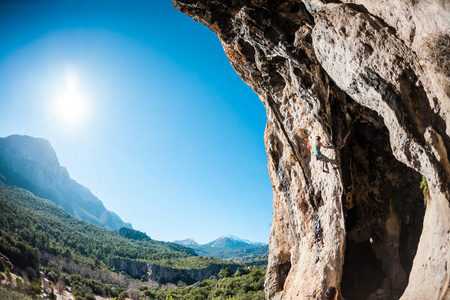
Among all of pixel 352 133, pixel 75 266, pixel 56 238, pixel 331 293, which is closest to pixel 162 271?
pixel 75 266

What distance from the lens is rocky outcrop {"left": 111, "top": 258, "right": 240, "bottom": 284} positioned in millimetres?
69938

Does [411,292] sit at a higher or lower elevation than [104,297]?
higher

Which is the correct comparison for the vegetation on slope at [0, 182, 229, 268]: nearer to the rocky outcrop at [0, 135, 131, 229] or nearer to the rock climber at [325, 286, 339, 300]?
the rock climber at [325, 286, 339, 300]

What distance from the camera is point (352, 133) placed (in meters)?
11.5

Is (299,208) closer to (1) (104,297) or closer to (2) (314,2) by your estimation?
(2) (314,2)

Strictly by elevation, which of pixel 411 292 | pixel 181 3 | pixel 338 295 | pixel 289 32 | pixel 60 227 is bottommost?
pixel 60 227

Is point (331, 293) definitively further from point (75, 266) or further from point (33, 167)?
point (33, 167)

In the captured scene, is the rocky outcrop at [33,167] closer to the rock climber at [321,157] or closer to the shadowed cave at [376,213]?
the rock climber at [321,157]

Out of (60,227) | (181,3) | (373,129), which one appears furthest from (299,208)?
(60,227)

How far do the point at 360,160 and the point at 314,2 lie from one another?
25.0 ft

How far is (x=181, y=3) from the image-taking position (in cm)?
1109

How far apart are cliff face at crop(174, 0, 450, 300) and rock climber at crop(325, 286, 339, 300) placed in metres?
0.21

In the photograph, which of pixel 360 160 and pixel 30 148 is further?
pixel 30 148

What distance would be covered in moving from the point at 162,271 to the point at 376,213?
73413 millimetres
